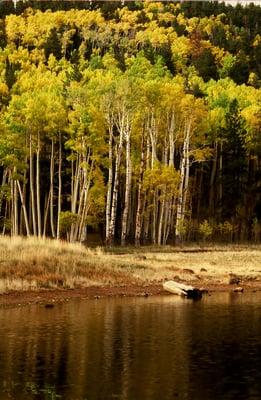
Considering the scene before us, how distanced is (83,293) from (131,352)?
1204 cm

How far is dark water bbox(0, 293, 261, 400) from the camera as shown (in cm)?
1301

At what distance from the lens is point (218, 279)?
33812 millimetres

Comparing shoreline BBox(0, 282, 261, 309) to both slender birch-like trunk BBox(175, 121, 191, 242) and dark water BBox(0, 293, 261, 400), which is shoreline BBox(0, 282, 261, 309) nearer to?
dark water BBox(0, 293, 261, 400)

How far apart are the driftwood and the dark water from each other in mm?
2814

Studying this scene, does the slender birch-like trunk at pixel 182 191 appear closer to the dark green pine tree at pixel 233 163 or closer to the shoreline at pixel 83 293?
the dark green pine tree at pixel 233 163

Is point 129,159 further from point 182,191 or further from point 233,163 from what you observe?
point 233,163

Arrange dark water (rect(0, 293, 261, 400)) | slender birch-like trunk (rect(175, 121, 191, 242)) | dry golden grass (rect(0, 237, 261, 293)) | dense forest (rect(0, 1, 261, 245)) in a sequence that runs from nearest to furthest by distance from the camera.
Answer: dark water (rect(0, 293, 261, 400)) → dry golden grass (rect(0, 237, 261, 293)) → dense forest (rect(0, 1, 261, 245)) → slender birch-like trunk (rect(175, 121, 191, 242))

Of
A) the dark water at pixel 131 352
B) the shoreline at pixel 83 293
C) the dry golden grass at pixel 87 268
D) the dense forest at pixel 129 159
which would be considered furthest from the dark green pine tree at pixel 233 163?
the dark water at pixel 131 352

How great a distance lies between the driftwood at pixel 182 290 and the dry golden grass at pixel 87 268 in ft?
5.83

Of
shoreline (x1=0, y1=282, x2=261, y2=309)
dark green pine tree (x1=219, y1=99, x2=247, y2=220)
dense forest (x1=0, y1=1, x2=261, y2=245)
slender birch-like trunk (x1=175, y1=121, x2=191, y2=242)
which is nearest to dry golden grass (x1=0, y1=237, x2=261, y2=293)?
shoreline (x1=0, y1=282, x2=261, y2=309)

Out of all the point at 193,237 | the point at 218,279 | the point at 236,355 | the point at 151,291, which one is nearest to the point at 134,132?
the point at 193,237

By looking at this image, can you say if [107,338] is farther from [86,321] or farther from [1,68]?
[1,68]

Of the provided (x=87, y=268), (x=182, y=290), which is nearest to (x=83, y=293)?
(x=87, y=268)

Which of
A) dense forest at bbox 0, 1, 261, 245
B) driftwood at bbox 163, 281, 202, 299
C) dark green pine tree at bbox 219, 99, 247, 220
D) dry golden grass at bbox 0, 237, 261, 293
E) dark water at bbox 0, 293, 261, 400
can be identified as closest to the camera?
dark water at bbox 0, 293, 261, 400
